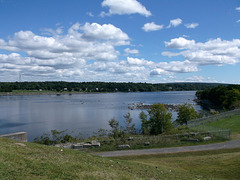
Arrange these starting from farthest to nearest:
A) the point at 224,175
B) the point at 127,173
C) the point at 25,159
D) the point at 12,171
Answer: the point at 224,175 < the point at 127,173 < the point at 25,159 < the point at 12,171

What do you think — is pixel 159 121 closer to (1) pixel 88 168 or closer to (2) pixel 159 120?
(2) pixel 159 120

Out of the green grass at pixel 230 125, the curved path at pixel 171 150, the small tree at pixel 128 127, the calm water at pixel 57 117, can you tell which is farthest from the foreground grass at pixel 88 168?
the calm water at pixel 57 117

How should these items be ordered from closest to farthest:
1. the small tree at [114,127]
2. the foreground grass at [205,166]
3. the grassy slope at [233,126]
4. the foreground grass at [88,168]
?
1. the foreground grass at [88,168]
2. the foreground grass at [205,166]
3. the grassy slope at [233,126]
4. the small tree at [114,127]

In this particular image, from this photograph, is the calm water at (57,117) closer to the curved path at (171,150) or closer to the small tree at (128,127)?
the small tree at (128,127)

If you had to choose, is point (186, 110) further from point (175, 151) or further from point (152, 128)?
point (175, 151)

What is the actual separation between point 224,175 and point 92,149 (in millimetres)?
11150

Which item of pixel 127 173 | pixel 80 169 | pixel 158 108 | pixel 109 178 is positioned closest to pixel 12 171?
Answer: pixel 80 169

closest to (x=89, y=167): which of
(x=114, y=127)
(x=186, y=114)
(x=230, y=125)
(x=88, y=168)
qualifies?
(x=88, y=168)

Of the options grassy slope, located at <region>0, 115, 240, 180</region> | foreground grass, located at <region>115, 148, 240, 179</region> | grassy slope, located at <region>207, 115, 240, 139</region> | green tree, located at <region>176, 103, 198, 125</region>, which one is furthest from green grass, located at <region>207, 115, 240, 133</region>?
grassy slope, located at <region>0, 115, 240, 180</region>

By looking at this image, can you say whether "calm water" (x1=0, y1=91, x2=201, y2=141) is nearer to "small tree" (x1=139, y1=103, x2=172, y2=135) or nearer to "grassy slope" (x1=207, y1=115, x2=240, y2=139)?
"small tree" (x1=139, y1=103, x2=172, y2=135)

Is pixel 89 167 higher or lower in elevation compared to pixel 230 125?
higher

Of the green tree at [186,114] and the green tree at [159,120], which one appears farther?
the green tree at [186,114]

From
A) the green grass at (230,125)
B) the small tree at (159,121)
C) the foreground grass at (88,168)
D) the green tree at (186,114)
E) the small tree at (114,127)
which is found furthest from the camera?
the green tree at (186,114)

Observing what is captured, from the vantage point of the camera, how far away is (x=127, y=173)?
1047 cm
